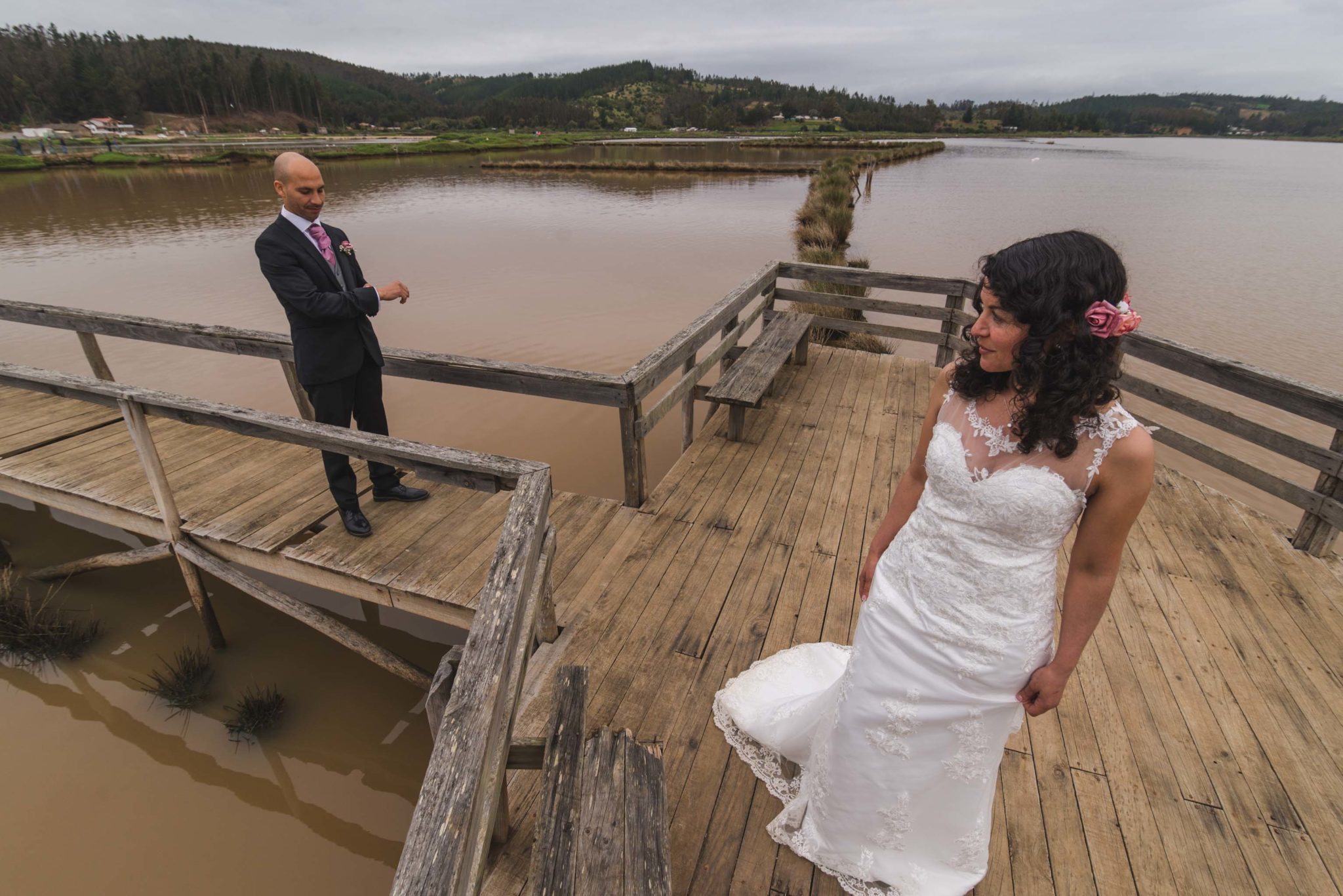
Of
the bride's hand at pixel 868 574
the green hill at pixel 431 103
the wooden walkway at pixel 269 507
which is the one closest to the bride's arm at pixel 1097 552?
the bride's hand at pixel 868 574

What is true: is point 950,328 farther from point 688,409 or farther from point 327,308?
point 327,308

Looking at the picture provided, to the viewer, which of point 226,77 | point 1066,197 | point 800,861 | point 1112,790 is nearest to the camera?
point 800,861

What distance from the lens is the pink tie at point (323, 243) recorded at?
131 inches

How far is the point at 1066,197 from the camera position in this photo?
25.8 m

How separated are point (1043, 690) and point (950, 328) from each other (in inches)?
216

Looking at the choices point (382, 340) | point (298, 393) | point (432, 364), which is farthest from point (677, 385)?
point (382, 340)

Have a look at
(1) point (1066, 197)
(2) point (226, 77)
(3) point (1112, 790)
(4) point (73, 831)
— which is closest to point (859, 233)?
(1) point (1066, 197)

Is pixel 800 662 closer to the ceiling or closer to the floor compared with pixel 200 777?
closer to the ceiling

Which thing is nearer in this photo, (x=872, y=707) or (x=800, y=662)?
(x=872, y=707)

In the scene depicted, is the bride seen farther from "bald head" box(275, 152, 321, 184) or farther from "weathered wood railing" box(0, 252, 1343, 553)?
"bald head" box(275, 152, 321, 184)

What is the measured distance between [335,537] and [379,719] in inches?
48.6

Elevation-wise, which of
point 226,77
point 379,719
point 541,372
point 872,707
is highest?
point 226,77

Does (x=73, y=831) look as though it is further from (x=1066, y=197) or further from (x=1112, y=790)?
(x=1066, y=197)

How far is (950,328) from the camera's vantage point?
21.5ft
